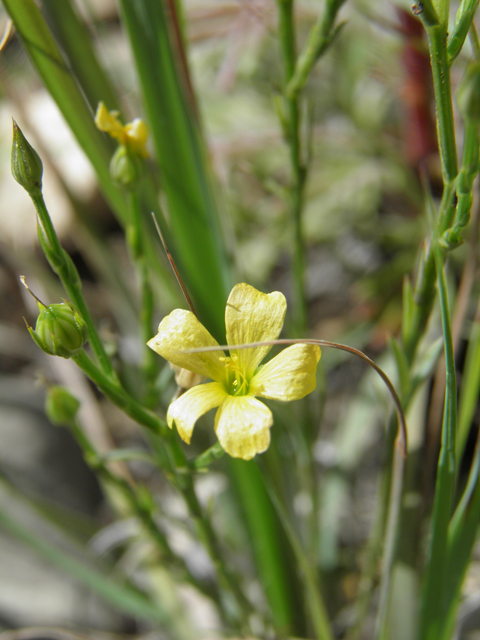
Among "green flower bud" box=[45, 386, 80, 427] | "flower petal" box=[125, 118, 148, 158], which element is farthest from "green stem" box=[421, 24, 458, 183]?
"green flower bud" box=[45, 386, 80, 427]

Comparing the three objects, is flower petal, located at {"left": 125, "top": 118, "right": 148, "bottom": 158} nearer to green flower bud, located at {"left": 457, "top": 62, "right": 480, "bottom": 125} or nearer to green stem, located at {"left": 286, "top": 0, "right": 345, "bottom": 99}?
green stem, located at {"left": 286, "top": 0, "right": 345, "bottom": 99}

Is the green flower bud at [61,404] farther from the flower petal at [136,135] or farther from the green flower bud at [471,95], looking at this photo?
the green flower bud at [471,95]

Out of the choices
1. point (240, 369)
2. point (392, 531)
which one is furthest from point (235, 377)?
point (392, 531)

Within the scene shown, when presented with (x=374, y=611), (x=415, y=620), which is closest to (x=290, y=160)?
(x=415, y=620)

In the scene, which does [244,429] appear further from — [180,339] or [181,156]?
[181,156]

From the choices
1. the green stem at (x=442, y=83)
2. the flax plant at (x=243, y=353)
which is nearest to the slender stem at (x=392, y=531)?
the flax plant at (x=243, y=353)

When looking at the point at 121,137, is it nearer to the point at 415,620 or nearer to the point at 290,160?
the point at 290,160
